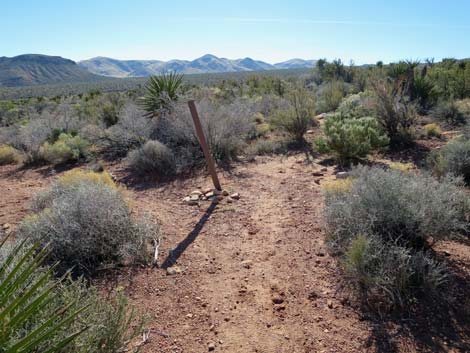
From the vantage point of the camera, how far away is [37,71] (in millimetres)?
110812

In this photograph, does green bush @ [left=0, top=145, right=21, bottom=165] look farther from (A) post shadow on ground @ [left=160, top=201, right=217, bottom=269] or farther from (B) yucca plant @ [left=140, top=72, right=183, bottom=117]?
(A) post shadow on ground @ [left=160, top=201, right=217, bottom=269]

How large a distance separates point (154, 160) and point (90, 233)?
13.4 ft

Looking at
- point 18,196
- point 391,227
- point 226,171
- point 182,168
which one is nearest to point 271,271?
point 391,227

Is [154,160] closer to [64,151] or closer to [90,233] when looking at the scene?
[64,151]

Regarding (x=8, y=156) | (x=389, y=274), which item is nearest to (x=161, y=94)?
(x=8, y=156)

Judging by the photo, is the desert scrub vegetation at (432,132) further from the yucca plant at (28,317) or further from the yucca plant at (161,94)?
the yucca plant at (28,317)

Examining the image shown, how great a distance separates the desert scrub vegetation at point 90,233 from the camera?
3680 mm

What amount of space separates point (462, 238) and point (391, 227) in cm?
106

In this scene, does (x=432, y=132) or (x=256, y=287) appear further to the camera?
(x=432, y=132)

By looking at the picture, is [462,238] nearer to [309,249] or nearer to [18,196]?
[309,249]

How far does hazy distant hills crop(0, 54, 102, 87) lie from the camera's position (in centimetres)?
9959

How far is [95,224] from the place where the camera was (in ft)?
12.7

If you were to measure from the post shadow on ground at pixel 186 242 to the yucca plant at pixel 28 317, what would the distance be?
5.22 ft

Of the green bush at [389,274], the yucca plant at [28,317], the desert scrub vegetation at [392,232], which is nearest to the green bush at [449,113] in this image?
the desert scrub vegetation at [392,232]
